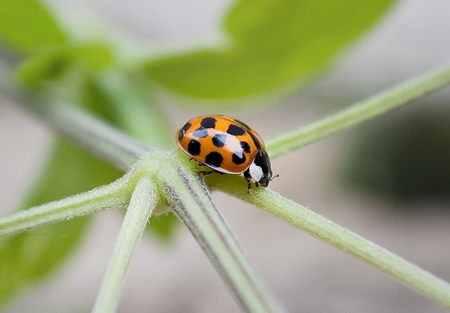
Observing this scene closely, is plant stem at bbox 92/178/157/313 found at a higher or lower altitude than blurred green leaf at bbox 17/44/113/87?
lower

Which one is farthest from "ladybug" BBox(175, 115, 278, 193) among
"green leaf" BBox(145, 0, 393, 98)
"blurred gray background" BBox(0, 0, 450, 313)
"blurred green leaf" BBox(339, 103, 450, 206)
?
"blurred green leaf" BBox(339, 103, 450, 206)

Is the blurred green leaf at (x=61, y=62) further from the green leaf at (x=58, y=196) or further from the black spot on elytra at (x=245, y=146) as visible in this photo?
the black spot on elytra at (x=245, y=146)

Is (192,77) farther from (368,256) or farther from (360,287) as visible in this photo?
(360,287)

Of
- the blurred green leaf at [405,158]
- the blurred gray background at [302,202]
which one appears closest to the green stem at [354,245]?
the blurred gray background at [302,202]

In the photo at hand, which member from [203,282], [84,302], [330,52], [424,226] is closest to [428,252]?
[424,226]

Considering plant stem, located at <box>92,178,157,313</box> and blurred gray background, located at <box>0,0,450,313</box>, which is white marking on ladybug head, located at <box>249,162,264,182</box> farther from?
blurred gray background, located at <box>0,0,450,313</box>

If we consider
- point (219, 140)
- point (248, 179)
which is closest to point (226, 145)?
point (219, 140)
